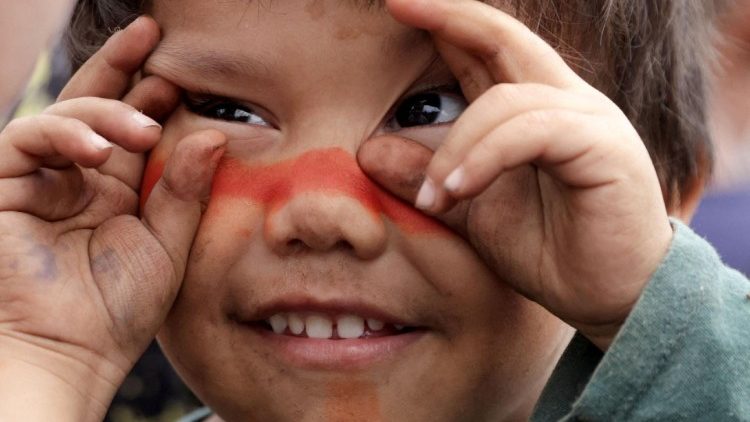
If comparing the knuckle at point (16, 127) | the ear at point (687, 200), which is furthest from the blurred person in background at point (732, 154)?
the knuckle at point (16, 127)

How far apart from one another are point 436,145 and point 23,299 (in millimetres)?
692

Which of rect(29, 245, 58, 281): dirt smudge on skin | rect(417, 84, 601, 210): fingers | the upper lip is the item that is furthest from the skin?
rect(29, 245, 58, 281): dirt smudge on skin

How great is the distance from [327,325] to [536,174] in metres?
0.40

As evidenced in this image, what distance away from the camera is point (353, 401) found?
184 centimetres

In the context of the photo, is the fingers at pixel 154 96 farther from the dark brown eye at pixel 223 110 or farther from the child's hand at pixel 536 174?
the child's hand at pixel 536 174

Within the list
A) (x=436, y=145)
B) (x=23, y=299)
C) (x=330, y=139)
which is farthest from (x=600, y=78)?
(x=23, y=299)

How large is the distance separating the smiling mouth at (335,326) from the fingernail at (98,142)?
0.37m

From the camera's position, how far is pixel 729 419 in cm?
164

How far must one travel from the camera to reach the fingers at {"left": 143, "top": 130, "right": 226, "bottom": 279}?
1858 mm

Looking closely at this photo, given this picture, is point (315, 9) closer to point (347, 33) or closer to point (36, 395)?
point (347, 33)

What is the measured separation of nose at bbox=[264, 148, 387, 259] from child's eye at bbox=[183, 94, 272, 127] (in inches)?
5.7

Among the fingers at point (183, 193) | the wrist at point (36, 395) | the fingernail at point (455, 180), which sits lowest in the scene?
the wrist at point (36, 395)

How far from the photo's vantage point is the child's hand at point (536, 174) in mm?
1533

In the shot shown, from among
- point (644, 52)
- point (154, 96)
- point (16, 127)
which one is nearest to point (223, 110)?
point (154, 96)
